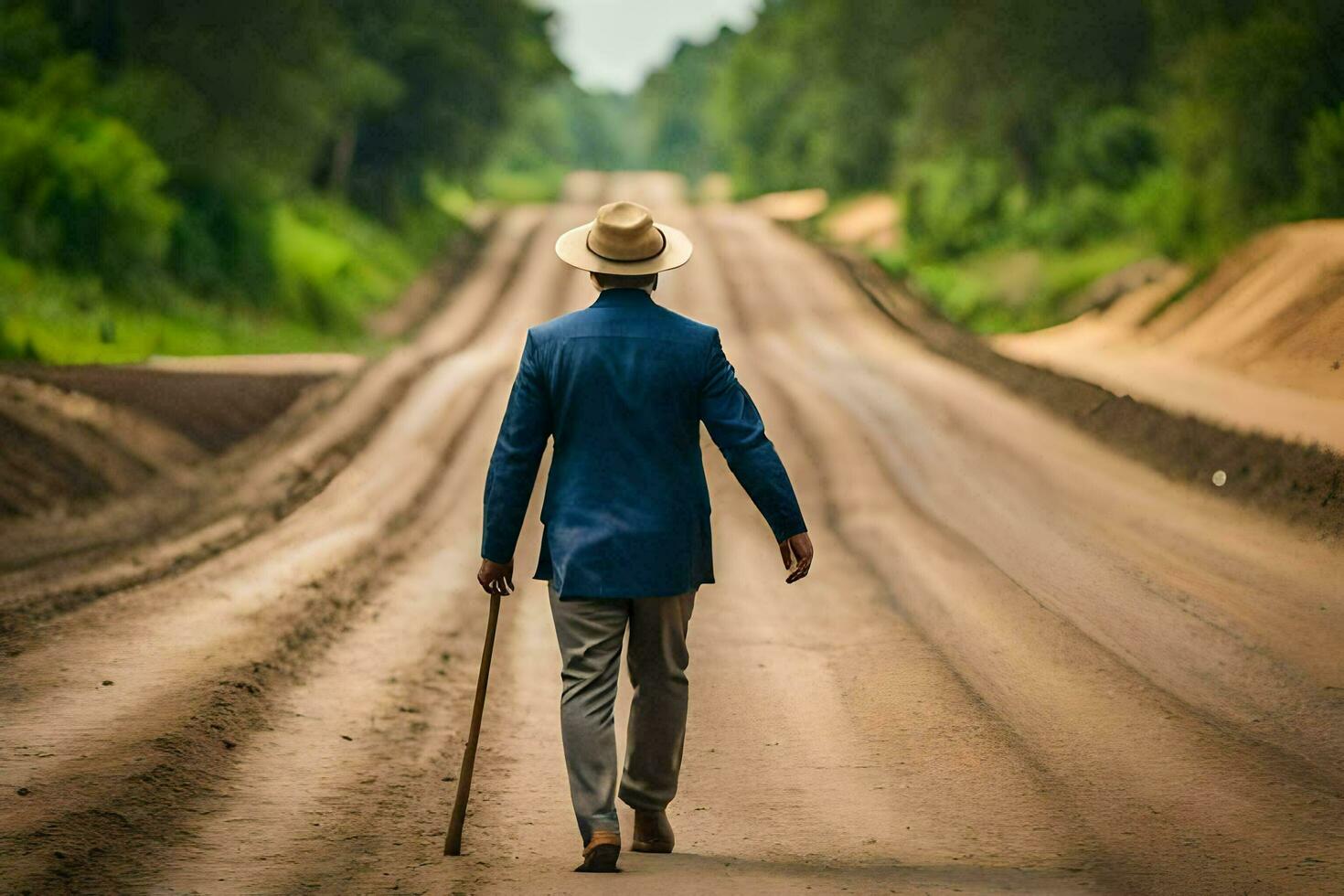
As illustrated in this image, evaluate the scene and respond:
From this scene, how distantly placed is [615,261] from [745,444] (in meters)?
0.79

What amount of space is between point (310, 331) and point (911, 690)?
2130cm

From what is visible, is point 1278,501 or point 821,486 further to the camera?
point 821,486

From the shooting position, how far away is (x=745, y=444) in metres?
4.91

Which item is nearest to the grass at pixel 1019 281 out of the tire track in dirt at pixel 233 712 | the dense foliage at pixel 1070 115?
the dense foliage at pixel 1070 115

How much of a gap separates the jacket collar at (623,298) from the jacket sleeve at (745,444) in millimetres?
296

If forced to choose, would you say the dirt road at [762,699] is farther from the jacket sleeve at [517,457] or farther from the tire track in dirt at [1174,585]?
the jacket sleeve at [517,457]

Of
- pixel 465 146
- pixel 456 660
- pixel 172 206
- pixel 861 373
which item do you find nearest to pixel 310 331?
pixel 172 206

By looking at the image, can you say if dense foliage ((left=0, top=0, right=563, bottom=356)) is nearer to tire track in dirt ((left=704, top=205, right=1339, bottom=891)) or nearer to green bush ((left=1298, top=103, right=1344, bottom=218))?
tire track in dirt ((left=704, top=205, right=1339, bottom=891))

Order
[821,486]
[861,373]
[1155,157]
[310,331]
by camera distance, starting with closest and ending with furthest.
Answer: [821,486] → [861,373] → [310,331] → [1155,157]

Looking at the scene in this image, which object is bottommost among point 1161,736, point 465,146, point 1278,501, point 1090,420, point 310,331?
point 1161,736

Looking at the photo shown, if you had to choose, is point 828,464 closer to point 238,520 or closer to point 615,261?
point 238,520

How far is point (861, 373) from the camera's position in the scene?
856 inches

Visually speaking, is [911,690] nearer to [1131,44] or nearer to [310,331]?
[310,331]

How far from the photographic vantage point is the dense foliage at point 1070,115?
22875mm
